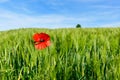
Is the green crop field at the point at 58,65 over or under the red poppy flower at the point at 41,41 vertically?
under

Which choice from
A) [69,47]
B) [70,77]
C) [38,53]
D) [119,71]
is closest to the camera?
[119,71]

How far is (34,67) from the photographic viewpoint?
5.66 feet

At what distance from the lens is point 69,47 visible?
2.02m

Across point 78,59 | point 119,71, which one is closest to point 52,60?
Result: point 78,59

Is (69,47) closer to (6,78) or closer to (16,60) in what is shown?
(16,60)

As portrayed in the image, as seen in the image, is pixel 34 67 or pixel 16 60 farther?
pixel 16 60

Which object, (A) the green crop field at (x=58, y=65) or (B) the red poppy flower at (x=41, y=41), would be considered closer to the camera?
(A) the green crop field at (x=58, y=65)

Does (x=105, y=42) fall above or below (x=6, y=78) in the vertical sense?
above

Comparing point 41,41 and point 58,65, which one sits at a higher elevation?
point 41,41

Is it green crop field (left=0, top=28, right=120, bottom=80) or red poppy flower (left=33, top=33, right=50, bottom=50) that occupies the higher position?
red poppy flower (left=33, top=33, right=50, bottom=50)

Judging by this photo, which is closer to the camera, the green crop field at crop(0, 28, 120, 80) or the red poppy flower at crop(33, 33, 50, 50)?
the green crop field at crop(0, 28, 120, 80)

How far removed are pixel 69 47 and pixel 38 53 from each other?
0.26 metres

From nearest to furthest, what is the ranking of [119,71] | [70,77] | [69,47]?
[119,71] → [70,77] → [69,47]

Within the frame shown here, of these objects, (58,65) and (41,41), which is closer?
(58,65)
